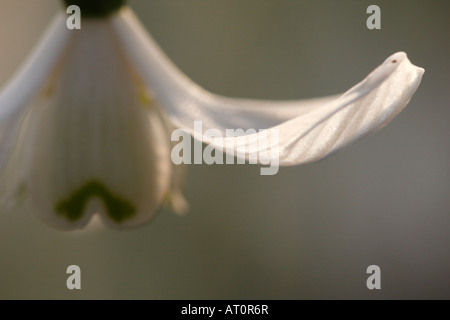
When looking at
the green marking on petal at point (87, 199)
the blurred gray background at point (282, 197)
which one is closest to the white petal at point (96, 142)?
the green marking on petal at point (87, 199)

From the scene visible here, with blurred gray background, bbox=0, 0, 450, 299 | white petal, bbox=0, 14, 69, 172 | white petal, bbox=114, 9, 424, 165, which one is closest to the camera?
white petal, bbox=114, 9, 424, 165

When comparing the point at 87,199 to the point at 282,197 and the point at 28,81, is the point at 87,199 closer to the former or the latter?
the point at 28,81

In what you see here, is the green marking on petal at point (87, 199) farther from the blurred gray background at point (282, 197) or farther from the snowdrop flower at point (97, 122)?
the blurred gray background at point (282, 197)

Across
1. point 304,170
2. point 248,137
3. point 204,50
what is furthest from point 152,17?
point 248,137

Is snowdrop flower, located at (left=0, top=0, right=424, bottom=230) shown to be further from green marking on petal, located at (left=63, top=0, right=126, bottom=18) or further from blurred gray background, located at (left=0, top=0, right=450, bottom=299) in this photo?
blurred gray background, located at (left=0, top=0, right=450, bottom=299)

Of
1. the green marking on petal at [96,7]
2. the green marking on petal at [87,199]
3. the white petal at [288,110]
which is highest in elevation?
the green marking on petal at [96,7]

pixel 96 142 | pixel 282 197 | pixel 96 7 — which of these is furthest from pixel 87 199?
pixel 282 197

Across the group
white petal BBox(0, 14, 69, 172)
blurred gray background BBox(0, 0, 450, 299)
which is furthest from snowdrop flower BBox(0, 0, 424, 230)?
blurred gray background BBox(0, 0, 450, 299)

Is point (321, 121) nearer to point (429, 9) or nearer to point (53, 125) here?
point (53, 125)
